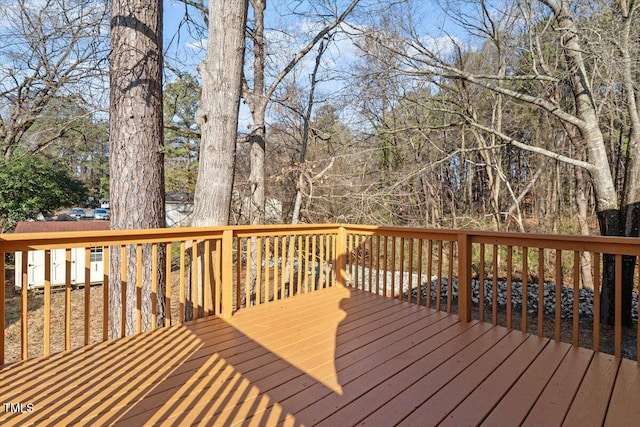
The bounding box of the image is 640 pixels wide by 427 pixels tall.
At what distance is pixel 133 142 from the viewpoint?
10.5 ft

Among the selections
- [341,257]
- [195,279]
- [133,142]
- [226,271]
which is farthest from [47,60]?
[341,257]

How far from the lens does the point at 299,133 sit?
330 inches

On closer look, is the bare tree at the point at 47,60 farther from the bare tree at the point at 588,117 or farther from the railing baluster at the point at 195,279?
the bare tree at the point at 588,117

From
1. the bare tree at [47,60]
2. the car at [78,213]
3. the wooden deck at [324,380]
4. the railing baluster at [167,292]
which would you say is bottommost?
the wooden deck at [324,380]

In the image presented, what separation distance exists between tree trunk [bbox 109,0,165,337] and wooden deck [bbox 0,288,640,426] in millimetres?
652

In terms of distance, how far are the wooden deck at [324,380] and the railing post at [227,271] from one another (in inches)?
9.2

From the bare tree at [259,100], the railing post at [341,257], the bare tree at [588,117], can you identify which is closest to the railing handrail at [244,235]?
the railing post at [341,257]

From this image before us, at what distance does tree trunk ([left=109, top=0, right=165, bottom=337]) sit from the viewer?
10.4 ft

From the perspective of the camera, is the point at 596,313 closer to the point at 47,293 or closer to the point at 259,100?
the point at 47,293

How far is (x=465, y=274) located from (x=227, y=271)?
2237mm

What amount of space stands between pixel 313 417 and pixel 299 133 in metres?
7.39

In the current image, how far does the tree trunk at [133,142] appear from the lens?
3178mm

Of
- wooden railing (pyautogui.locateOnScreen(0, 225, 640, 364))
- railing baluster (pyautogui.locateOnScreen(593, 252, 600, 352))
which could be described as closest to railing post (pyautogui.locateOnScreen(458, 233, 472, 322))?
wooden railing (pyautogui.locateOnScreen(0, 225, 640, 364))

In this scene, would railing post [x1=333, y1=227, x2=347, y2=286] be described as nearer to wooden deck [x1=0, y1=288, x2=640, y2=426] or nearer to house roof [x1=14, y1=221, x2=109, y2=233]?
wooden deck [x1=0, y1=288, x2=640, y2=426]
